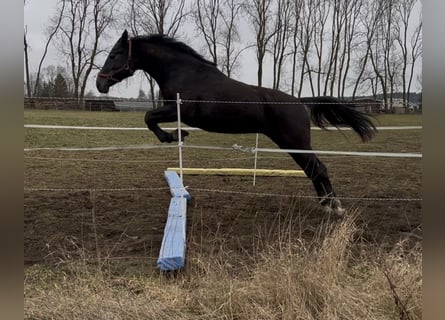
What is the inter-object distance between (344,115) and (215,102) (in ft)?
4.85

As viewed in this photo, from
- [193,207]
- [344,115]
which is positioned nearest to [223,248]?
[193,207]

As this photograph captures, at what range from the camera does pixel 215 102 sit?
4574 mm

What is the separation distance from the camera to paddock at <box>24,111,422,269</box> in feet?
10.8

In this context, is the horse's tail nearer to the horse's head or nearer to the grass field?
the grass field

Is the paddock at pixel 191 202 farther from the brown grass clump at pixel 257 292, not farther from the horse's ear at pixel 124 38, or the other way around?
the horse's ear at pixel 124 38

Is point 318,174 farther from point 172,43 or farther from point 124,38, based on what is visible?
point 124,38

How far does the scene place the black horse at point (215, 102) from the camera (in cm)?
461

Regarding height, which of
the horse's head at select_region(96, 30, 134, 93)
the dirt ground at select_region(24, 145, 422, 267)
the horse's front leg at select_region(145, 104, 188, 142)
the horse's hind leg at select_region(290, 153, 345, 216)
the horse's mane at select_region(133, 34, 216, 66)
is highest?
the horse's mane at select_region(133, 34, 216, 66)

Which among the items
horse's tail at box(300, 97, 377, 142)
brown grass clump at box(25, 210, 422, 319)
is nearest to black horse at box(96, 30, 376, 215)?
horse's tail at box(300, 97, 377, 142)

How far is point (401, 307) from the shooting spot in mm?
1952

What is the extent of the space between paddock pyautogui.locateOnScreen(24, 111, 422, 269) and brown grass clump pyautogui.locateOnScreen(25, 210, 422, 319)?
29cm

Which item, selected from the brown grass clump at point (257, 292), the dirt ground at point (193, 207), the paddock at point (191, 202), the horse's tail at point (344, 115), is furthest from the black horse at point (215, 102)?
the brown grass clump at point (257, 292)
